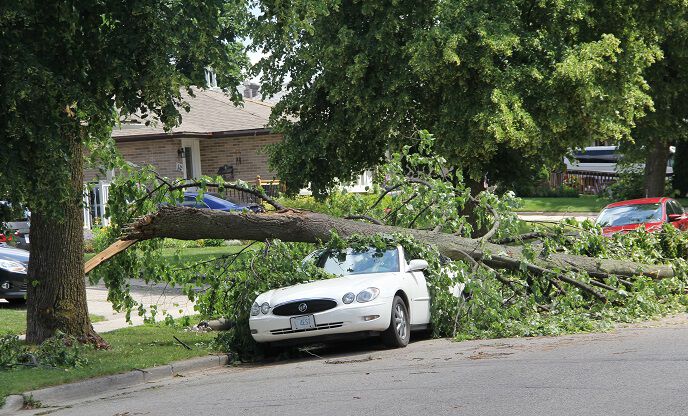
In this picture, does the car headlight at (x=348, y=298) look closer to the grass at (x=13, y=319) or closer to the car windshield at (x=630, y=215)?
the grass at (x=13, y=319)

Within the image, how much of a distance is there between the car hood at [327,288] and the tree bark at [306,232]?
942 millimetres

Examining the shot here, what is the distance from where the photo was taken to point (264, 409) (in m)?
8.08

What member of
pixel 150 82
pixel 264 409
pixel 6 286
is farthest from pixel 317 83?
pixel 264 409

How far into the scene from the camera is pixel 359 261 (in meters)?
13.1

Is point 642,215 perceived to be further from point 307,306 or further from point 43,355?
point 43,355

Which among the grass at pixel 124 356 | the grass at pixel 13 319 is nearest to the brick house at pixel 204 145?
the grass at pixel 13 319

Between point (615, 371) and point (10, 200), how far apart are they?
259 inches

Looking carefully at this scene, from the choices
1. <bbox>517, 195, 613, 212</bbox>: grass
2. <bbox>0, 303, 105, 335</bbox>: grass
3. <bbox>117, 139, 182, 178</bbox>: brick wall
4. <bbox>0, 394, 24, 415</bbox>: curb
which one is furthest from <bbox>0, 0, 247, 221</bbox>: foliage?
<bbox>517, 195, 613, 212</bbox>: grass

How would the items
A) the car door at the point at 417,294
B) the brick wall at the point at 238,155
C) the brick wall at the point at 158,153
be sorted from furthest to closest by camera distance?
1. the brick wall at the point at 238,155
2. the brick wall at the point at 158,153
3. the car door at the point at 417,294

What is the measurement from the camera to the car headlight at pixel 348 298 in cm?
1163

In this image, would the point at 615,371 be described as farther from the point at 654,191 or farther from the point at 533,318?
Result: the point at 654,191

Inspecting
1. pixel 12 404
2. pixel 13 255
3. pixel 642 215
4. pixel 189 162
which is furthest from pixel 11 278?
pixel 189 162

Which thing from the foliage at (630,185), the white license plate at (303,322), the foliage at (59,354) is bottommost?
the foliage at (59,354)

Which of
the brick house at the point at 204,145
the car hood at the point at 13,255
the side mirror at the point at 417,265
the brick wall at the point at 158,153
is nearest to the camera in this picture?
the side mirror at the point at 417,265
